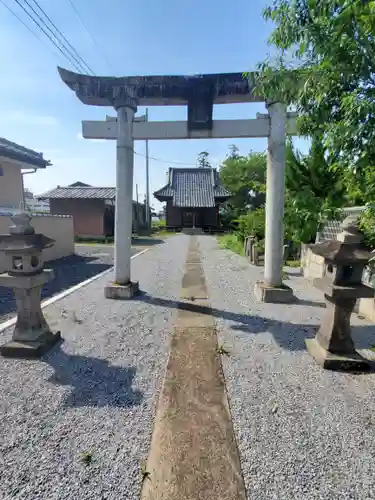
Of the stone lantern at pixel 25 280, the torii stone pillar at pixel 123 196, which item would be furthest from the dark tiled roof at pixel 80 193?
the stone lantern at pixel 25 280

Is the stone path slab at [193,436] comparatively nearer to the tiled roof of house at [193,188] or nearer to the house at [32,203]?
the house at [32,203]

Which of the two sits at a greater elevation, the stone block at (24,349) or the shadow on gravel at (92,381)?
the stone block at (24,349)

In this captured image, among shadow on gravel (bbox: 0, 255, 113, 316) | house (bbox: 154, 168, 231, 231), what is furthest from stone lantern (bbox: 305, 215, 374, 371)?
house (bbox: 154, 168, 231, 231)

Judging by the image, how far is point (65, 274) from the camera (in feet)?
25.1

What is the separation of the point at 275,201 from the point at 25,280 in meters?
4.02

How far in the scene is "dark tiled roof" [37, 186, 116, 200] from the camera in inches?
714

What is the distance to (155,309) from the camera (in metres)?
4.81

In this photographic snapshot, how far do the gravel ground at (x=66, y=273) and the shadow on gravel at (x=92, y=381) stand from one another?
2122mm

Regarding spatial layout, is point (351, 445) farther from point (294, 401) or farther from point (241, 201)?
point (241, 201)

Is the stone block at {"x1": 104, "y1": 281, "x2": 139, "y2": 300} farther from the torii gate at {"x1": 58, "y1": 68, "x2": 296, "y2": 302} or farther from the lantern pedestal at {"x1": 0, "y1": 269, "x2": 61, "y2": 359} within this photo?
the lantern pedestal at {"x1": 0, "y1": 269, "x2": 61, "y2": 359}

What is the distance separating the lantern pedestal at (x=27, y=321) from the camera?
9.93 feet

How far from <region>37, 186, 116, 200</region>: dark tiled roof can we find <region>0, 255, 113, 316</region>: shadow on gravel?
27.3 ft

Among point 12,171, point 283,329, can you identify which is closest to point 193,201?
point 12,171

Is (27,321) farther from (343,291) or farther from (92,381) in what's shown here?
(343,291)
